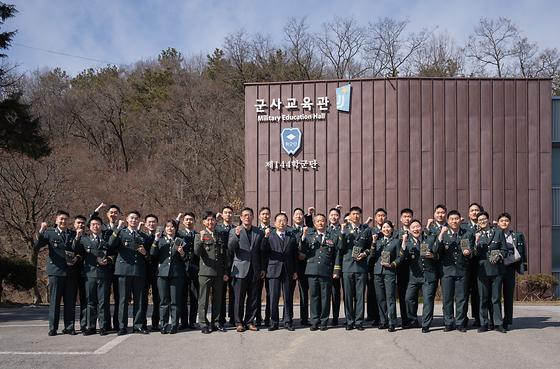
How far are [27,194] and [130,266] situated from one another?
15597 mm

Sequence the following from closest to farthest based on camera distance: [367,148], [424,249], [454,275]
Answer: [424,249] → [454,275] → [367,148]

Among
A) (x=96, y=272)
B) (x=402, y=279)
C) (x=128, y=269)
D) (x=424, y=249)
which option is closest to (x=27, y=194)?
(x=96, y=272)

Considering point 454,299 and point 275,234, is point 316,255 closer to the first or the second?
point 275,234

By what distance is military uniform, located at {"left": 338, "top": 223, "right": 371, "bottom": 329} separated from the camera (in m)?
10.1

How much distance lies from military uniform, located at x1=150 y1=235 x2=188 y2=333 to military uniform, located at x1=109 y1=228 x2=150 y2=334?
10.7 inches

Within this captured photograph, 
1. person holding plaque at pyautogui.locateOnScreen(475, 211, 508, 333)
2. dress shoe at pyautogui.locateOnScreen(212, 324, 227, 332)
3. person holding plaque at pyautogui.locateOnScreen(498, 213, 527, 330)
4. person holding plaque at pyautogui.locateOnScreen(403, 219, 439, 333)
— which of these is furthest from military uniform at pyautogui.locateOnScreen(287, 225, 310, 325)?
person holding plaque at pyautogui.locateOnScreen(498, 213, 527, 330)

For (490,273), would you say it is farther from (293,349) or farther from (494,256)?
(293,349)

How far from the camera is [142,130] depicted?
4275 centimetres

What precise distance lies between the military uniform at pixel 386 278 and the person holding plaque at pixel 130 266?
137 inches

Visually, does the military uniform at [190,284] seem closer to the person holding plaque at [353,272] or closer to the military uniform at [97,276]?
the military uniform at [97,276]


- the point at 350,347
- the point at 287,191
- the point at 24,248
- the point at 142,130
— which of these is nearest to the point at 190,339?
the point at 350,347

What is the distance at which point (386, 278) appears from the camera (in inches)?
401

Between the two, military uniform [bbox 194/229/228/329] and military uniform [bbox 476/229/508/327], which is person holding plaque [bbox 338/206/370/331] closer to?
military uniform [bbox 476/229/508/327]

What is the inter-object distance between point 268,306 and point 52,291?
10.8 feet
